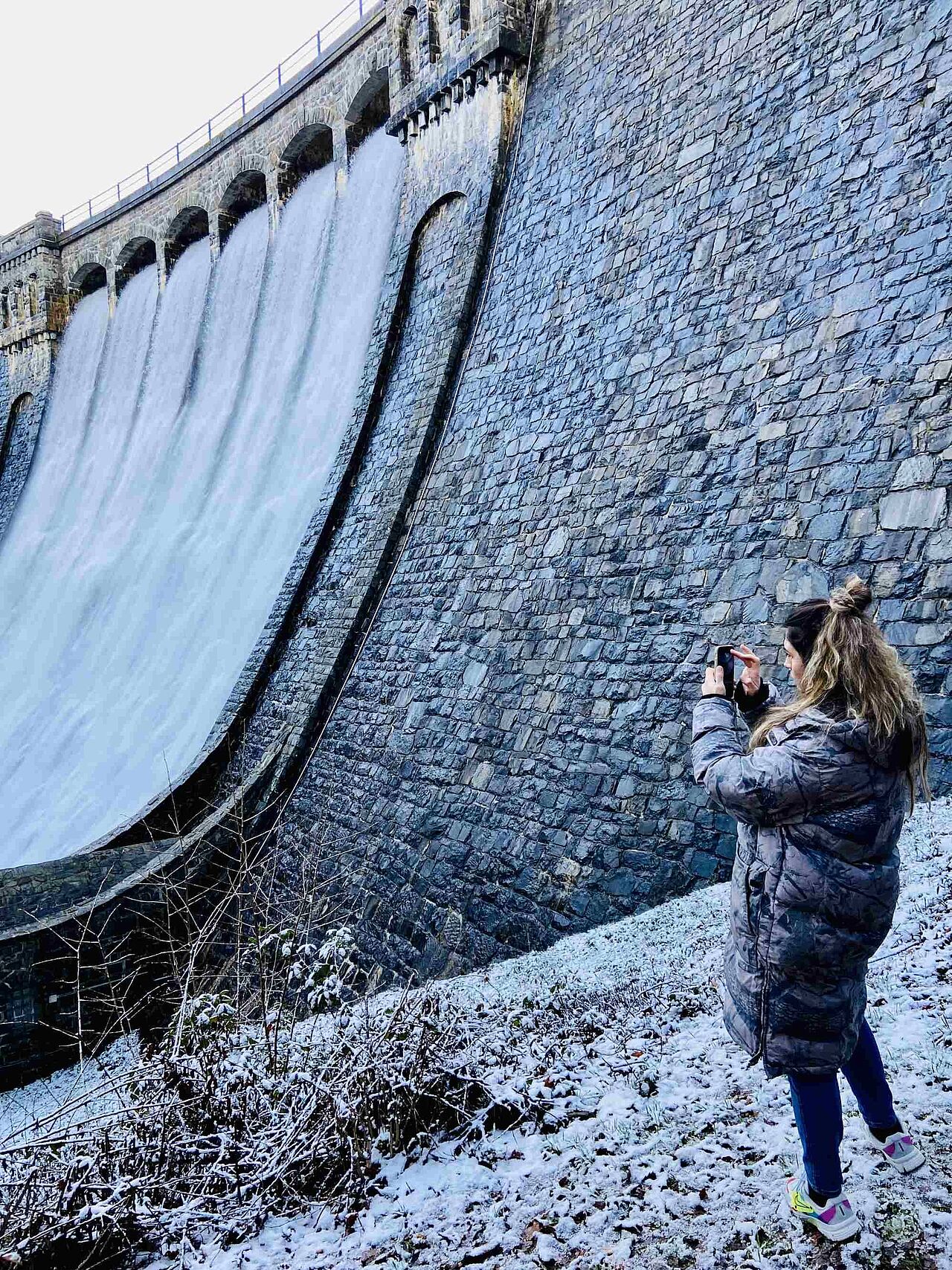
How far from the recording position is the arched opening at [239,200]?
1778cm

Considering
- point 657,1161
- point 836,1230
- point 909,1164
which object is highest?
point 909,1164

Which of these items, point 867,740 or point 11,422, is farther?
point 11,422

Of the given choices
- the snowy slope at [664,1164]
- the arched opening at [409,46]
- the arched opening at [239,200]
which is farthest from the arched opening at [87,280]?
the snowy slope at [664,1164]

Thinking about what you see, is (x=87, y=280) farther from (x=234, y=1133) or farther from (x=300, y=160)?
(x=234, y=1133)

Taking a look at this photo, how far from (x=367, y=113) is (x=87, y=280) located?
1129cm

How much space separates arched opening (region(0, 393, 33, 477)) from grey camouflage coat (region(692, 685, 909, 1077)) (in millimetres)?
25293

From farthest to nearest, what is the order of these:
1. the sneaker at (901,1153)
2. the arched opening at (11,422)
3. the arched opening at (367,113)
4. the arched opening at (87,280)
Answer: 1. the arched opening at (11,422)
2. the arched opening at (87,280)
3. the arched opening at (367,113)
4. the sneaker at (901,1153)

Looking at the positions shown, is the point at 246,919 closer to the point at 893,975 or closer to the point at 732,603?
the point at 732,603

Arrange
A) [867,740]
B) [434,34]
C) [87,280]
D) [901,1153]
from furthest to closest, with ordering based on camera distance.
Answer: [87,280], [434,34], [901,1153], [867,740]

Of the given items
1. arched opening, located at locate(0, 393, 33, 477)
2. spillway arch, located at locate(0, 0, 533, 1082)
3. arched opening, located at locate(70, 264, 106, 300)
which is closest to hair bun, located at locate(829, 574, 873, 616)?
spillway arch, located at locate(0, 0, 533, 1082)

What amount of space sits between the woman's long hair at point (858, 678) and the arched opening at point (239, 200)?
1827 cm

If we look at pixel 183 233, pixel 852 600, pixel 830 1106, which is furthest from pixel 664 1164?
pixel 183 233

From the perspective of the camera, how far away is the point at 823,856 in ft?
6.78

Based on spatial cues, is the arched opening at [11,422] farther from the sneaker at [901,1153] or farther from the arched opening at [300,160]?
the sneaker at [901,1153]
